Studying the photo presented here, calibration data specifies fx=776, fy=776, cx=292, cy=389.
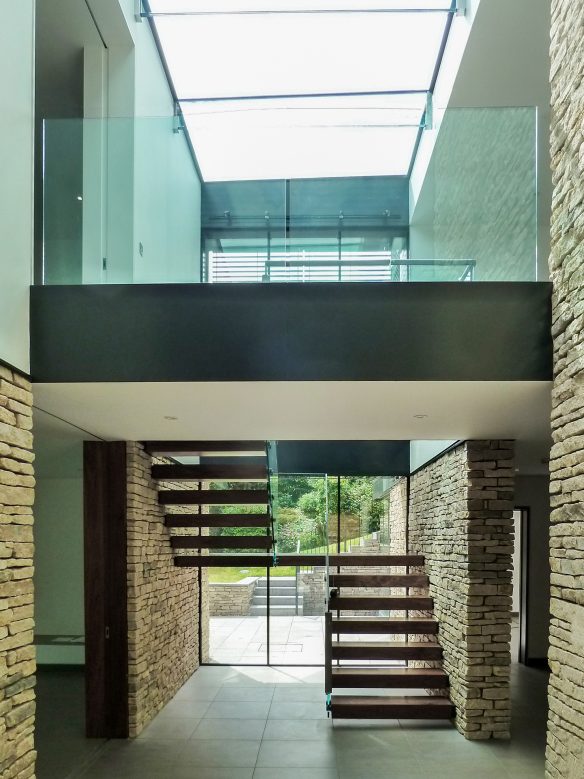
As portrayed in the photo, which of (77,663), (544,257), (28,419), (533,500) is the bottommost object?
(77,663)

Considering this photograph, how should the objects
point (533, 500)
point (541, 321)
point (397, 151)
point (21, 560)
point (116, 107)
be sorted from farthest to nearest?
point (533, 500)
point (116, 107)
point (397, 151)
point (541, 321)
point (21, 560)

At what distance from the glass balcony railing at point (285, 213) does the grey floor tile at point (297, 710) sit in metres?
5.27

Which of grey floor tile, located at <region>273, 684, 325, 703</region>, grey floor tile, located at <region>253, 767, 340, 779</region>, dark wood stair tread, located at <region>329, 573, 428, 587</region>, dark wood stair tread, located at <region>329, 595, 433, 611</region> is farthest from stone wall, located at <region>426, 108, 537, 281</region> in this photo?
grey floor tile, located at <region>273, 684, 325, 703</region>

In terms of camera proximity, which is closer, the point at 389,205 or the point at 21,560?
the point at 21,560

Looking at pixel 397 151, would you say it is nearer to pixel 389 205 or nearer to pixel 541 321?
pixel 389 205

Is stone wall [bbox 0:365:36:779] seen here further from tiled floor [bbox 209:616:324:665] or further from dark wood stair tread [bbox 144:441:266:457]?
tiled floor [bbox 209:616:324:665]

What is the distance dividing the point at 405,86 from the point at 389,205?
3.73 metres

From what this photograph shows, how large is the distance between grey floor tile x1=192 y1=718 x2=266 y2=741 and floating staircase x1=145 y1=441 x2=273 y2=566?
193cm

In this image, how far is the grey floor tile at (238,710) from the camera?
8.16m

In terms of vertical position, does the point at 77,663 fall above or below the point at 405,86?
below

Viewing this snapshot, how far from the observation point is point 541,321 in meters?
4.60

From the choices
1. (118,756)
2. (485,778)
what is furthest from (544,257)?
(118,756)

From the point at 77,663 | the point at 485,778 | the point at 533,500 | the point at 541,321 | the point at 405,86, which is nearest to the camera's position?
the point at 541,321

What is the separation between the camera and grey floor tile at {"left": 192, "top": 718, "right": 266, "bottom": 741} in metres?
7.42
